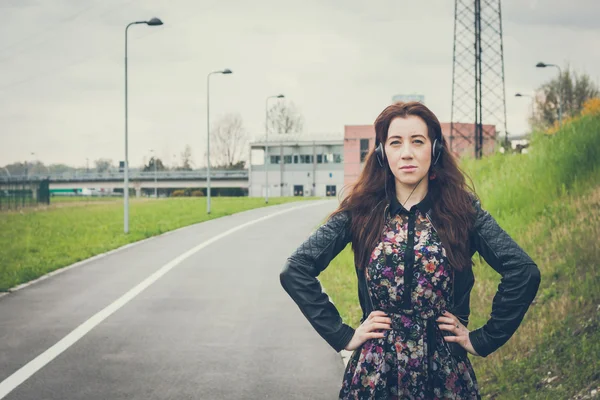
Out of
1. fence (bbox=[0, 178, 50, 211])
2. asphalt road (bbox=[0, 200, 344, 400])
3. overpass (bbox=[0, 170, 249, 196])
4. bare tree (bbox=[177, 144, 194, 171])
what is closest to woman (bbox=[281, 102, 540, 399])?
asphalt road (bbox=[0, 200, 344, 400])

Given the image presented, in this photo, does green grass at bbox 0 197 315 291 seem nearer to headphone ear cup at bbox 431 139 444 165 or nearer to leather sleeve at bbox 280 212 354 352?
leather sleeve at bbox 280 212 354 352

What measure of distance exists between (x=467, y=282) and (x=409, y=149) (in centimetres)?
62

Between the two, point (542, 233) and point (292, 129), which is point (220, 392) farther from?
point (292, 129)

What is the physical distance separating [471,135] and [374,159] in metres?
31.8

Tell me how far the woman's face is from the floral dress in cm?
28

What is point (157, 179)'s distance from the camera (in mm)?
105375

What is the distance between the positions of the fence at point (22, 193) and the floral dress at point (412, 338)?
48.0 m

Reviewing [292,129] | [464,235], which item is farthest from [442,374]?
[292,129]

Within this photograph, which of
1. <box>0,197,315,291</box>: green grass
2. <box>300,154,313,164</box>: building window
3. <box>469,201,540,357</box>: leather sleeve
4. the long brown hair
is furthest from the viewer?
Result: <box>300,154,313,164</box>: building window

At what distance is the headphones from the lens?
2.91 meters

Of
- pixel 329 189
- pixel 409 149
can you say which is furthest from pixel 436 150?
pixel 329 189

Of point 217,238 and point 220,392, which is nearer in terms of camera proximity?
point 220,392

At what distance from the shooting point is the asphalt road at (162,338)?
630 cm

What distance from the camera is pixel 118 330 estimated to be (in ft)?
28.4
